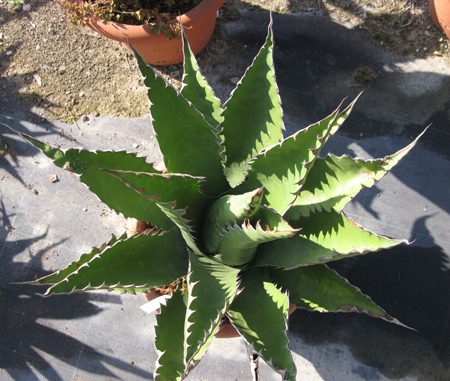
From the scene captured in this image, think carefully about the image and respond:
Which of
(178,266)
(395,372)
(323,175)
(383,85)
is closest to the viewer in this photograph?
(323,175)

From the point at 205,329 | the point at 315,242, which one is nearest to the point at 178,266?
the point at 205,329

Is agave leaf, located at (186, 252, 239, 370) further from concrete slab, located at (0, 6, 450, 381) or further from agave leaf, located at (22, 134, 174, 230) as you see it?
concrete slab, located at (0, 6, 450, 381)

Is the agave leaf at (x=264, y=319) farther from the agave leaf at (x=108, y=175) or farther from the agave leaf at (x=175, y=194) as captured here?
the agave leaf at (x=108, y=175)

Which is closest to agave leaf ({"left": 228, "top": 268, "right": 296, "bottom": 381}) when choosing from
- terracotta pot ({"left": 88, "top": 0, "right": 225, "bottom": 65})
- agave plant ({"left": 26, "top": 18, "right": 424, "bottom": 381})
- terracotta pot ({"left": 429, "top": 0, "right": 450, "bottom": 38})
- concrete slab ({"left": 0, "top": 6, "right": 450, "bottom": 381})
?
agave plant ({"left": 26, "top": 18, "right": 424, "bottom": 381})

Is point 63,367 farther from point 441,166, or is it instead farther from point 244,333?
point 441,166

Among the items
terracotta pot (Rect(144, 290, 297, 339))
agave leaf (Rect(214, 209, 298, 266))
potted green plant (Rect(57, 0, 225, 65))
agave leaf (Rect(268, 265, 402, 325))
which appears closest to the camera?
agave leaf (Rect(214, 209, 298, 266))
